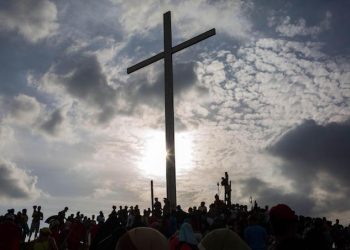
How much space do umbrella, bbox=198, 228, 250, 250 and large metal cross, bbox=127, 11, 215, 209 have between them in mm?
12660

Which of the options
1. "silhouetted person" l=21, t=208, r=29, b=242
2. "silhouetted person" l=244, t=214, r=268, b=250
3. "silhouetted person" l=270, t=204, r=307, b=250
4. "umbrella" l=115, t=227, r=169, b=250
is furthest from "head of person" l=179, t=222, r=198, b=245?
"silhouetted person" l=21, t=208, r=29, b=242

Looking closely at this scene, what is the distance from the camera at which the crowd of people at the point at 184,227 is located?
406 cm

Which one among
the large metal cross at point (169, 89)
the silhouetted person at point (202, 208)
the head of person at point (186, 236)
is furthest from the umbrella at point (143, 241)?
the silhouetted person at point (202, 208)

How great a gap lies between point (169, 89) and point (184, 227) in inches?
472

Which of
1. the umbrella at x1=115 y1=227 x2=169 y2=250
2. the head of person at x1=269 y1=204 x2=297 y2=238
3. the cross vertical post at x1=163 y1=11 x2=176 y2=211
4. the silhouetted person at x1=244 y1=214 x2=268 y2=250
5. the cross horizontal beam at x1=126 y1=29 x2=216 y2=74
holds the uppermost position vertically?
the cross horizontal beam at x1=126 y1=29 x2=216 y2=74

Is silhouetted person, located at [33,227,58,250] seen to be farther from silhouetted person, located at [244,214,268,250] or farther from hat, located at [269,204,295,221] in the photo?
hat, located at [269,204,295,221]

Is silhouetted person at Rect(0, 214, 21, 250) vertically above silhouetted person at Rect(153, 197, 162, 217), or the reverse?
silhouetted person at Rect(153, 197, 162, 217)

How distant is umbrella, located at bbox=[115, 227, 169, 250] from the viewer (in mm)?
4148

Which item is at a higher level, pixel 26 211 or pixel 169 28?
pixel 169 28

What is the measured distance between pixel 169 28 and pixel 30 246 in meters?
11.9

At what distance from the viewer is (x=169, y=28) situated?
20109 mm

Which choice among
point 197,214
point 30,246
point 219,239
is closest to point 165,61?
point 197,214

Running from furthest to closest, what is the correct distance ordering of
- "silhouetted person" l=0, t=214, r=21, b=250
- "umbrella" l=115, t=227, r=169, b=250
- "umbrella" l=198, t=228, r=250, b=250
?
"silhouetted person" l=0, t=214, r=21, b=250 → "umbrella" l=198, t=228, r=250, b=250 → "umbrella" l=115, t=227, r=169, b=250

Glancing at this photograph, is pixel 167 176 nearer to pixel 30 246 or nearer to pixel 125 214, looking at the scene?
pixel 125 214
